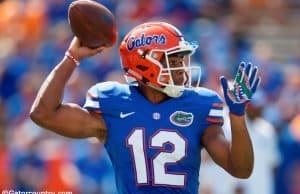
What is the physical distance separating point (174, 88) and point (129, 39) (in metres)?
0.32

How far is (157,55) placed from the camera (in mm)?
4531

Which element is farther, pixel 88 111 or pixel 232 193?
pixel 232 193

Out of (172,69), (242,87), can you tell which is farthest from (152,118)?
(242,87)

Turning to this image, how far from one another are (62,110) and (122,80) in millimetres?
3934

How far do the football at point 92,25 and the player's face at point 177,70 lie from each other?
267 mm

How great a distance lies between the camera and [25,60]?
9.77 m

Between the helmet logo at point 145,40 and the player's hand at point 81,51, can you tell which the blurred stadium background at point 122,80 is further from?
the player's hand at point 81,51

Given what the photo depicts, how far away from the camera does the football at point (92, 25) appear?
4.46 meters

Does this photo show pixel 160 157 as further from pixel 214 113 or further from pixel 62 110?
pixel 62 110

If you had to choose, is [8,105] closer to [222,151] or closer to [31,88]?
[31,88]

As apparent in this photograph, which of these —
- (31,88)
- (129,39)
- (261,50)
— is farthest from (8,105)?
(129,39)

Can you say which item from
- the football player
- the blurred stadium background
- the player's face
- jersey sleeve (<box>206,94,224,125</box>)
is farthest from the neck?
the blurred stadium background

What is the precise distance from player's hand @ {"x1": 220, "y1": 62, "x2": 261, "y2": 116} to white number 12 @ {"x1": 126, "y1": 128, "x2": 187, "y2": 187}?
0.31 meters

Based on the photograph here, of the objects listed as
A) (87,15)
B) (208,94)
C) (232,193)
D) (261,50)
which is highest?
(87,15)
